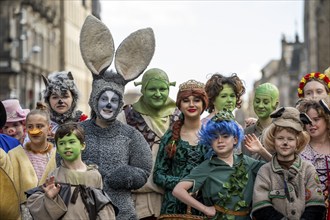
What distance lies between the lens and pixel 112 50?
34.1 feet

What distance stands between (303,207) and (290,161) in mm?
410

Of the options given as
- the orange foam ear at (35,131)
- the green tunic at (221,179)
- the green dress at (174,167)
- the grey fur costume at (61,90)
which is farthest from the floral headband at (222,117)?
the grey fur costume at (61,90)

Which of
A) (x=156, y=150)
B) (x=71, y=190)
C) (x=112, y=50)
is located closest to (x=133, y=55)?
(x=112, y=50)

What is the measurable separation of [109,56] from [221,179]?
1.93 meters

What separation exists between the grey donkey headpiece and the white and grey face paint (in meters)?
0.04

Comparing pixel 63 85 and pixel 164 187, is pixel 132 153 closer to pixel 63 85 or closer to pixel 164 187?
pixel 164 187

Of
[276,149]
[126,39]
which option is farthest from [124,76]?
[276,149]

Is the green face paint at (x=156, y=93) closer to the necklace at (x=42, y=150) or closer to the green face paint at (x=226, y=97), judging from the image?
the green face paint at (x=226, y=97)

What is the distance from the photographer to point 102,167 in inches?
396

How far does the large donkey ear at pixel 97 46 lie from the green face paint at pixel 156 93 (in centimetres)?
66

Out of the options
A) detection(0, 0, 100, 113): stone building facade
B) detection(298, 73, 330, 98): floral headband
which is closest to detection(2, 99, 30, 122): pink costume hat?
detection(298, 73, 330, 98): floral headband

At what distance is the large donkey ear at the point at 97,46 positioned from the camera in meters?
10.4

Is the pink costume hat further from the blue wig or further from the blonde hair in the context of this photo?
the blonde hair

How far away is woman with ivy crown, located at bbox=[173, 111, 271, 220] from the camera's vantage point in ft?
29.9
